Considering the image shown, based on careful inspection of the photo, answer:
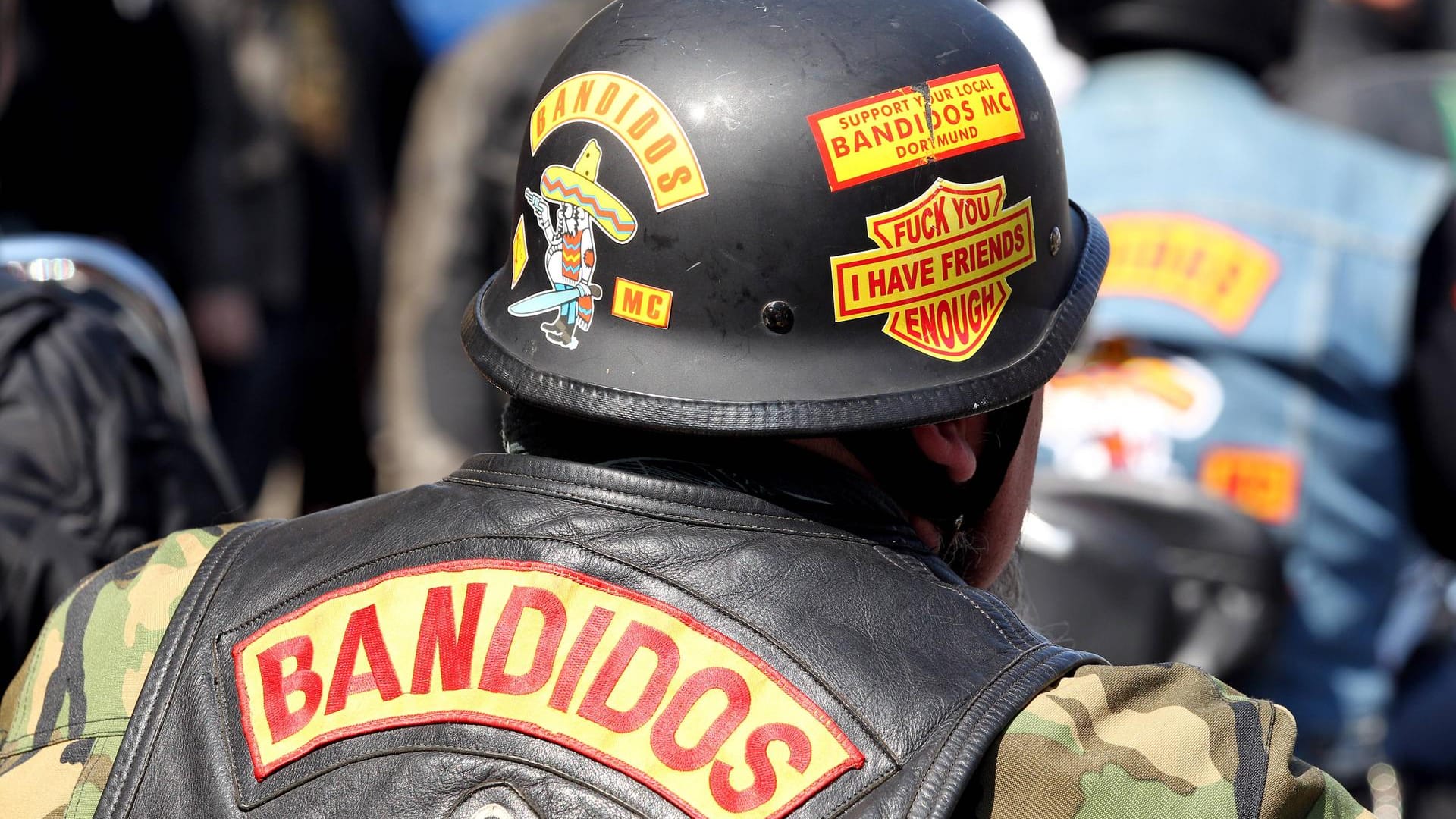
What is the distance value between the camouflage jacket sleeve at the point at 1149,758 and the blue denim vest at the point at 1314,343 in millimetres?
1946

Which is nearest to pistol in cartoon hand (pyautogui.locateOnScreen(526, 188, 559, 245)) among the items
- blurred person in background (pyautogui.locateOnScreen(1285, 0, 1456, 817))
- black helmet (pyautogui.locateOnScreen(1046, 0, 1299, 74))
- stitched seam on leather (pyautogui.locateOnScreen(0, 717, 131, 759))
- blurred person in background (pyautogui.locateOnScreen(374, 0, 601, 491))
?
stitched seam on leather (pyautogui.locateOnScreen(0, 717, 131, 759))

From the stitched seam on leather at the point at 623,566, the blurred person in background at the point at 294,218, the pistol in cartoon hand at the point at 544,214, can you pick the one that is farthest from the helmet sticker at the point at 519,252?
the blurred person in background at the point at 294,218

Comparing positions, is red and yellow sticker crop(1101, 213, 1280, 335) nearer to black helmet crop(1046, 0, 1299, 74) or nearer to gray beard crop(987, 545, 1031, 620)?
black helmet crop(1046, 0, 1299, 74)

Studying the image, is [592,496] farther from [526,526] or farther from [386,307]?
[386,307]

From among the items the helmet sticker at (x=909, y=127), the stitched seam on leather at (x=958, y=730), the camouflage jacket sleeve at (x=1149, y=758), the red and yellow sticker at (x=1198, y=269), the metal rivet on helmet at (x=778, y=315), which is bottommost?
the red and yellow sticker at (x=1198, y=269)

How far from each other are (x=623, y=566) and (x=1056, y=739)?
1.50ft

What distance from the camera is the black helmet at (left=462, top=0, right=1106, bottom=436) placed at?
5.41 feet

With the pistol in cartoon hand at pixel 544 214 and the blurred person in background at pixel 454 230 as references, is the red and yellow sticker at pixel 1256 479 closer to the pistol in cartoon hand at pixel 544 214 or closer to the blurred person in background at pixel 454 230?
the pistol in cartoon hand at pixel 544 214

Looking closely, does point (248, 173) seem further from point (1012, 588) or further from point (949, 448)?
point (949, 448)

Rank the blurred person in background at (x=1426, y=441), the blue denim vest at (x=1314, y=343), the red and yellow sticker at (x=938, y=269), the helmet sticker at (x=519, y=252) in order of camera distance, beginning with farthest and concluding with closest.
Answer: the blue denim vest at (x=1314, y=343)
the blurred person in background at (x=1426, y=441)
the helmet sticker at (x=519, y=252)
the red and yellow sticker at (x=938, y=269)

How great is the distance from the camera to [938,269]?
1715 millimetres

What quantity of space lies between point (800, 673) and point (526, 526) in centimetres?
34

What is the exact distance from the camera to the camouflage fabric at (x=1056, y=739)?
4.61 ft

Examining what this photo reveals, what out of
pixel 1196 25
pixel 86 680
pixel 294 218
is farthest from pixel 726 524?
pixel 294 218
